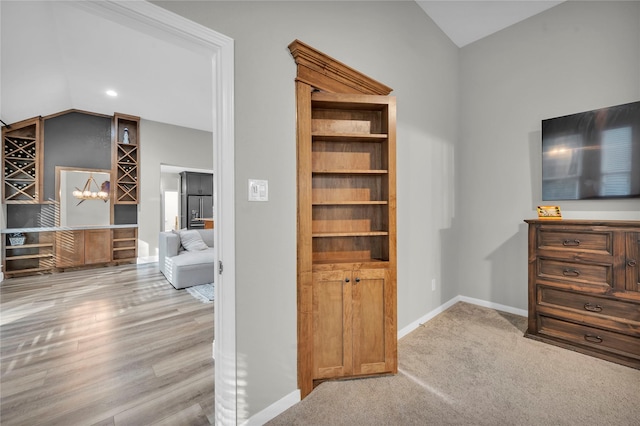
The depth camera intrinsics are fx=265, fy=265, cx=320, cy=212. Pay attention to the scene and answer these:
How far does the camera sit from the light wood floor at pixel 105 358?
1637mm

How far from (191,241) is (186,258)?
595 millimetres

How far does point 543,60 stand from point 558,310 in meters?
2.56

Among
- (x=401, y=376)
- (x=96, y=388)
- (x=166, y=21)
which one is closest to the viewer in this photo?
(x=166, y=21)

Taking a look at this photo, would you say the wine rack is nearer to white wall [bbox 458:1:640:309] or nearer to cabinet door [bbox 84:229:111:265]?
cabinet door [bbox 84:229:111:265]

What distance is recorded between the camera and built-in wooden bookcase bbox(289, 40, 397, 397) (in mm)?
1737

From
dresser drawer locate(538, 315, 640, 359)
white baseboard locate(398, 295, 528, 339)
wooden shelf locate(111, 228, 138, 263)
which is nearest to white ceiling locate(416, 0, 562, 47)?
dresser drawer locate(538, 315, 640, 359)

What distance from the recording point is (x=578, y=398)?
5.54 feet

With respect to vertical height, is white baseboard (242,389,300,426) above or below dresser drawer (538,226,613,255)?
below

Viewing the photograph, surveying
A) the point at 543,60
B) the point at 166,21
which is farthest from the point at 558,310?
the point at 166,21

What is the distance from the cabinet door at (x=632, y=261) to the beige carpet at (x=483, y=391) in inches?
24.6

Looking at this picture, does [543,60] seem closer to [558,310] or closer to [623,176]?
[623,176]

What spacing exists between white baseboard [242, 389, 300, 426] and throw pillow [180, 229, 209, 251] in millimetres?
3581

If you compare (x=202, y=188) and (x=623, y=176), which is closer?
(x=623, y=176)

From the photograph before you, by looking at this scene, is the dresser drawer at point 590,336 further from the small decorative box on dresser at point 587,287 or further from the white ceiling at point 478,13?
the white ceiling at point 478,13
